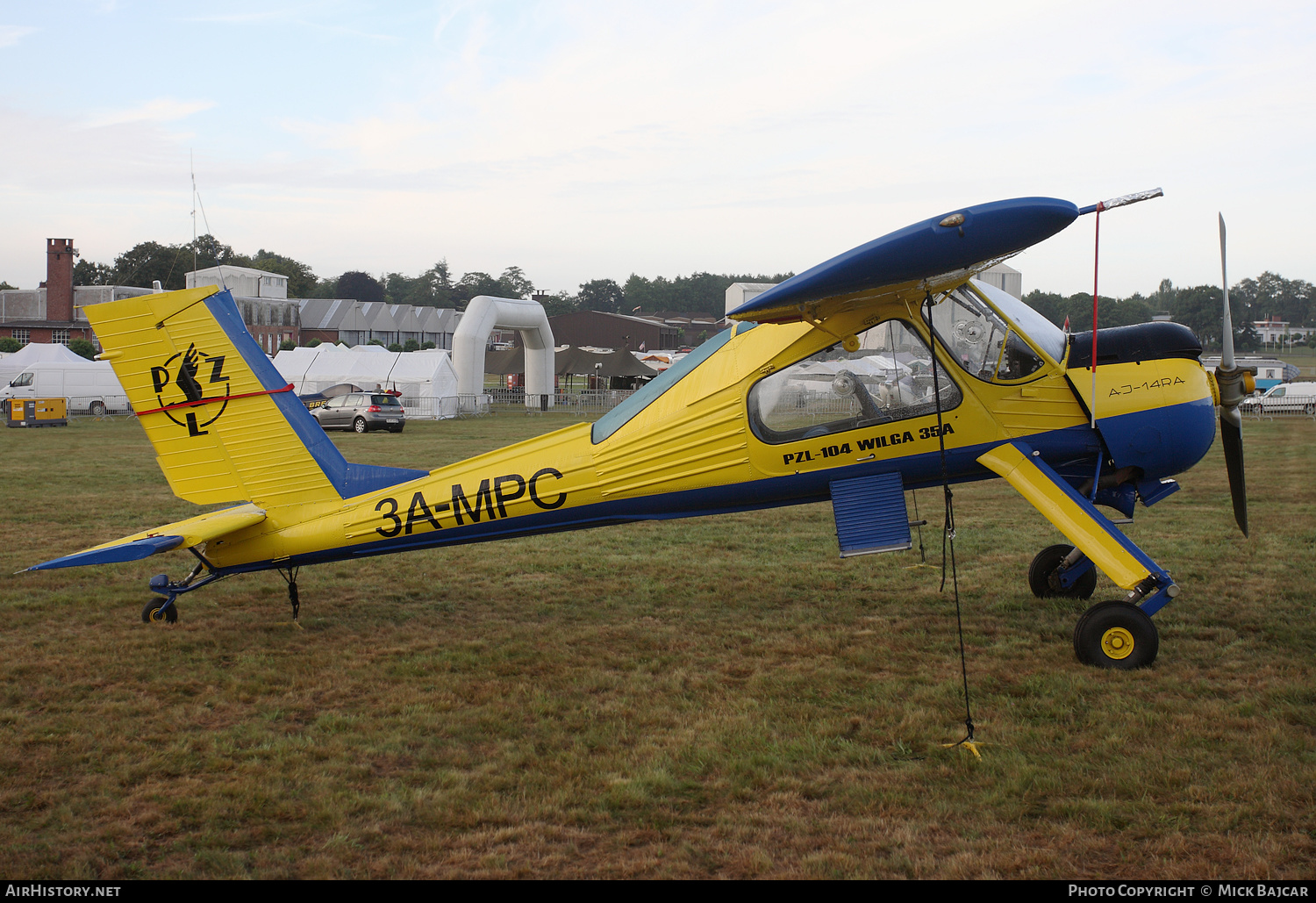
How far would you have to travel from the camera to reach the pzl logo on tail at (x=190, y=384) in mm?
6762

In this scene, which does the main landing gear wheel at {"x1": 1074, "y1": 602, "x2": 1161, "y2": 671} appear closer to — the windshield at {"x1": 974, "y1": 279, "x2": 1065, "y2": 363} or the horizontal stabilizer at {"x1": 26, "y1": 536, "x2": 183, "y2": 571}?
the windshield at {"x1": 974, "y1": 279, "x2": 1065, "y2": 363}

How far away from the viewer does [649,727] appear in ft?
17.1

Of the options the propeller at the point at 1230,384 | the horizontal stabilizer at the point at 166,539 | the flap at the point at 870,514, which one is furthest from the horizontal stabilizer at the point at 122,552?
the propeller at the point at 1230,384

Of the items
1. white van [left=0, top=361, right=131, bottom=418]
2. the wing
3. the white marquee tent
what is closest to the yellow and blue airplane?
the wing

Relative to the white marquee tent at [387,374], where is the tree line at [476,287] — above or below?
above

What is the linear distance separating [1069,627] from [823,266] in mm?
3732

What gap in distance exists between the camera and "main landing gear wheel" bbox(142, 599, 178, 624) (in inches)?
290

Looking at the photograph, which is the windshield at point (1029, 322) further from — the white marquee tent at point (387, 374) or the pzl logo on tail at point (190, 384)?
the white marquee tent at point (387, 374)

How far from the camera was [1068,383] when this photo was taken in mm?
6605

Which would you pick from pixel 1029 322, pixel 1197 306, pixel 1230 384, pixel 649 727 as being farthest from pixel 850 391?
pixel 1197 306

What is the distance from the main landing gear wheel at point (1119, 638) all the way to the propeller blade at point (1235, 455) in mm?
1545

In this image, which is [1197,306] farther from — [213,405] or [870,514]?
[213,405]
